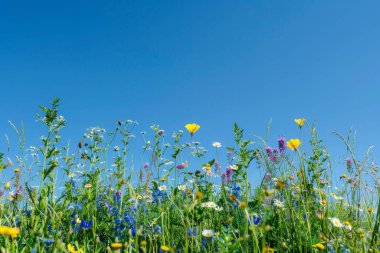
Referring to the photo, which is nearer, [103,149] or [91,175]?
[91,175]

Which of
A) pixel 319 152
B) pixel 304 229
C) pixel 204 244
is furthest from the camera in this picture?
pixel 319 152

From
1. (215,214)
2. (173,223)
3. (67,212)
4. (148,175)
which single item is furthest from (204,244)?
(148,175)

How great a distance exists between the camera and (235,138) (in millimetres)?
3223

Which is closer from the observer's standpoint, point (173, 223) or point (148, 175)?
point (173, 223)

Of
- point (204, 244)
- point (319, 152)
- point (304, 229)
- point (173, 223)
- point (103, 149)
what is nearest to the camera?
point (304, 229)

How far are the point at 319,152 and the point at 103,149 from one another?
2.36 metres

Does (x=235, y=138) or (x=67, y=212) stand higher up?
(x=235, y=138)

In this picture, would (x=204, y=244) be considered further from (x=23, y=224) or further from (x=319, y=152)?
(x=319, y=152)

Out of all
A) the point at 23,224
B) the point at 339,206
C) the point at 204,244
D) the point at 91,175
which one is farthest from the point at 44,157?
the point at 339,206

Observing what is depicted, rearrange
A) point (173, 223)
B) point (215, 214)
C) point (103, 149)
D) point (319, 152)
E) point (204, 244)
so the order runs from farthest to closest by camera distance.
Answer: point (103, 149)
point (319, 152)
point (215, 214)
point (173, 223)
point (204, 244)

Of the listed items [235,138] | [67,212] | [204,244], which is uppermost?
[235,138]

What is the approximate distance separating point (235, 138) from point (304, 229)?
3.21 feet

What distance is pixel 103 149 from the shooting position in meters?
4.29

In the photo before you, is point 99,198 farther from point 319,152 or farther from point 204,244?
point 319,152
